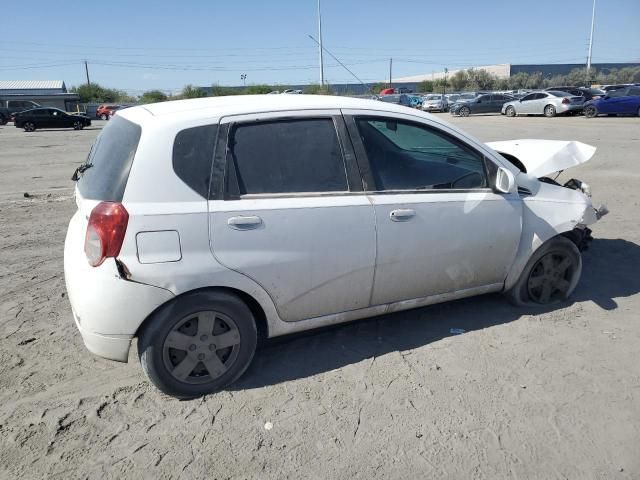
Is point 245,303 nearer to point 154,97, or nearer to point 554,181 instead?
point 554,181

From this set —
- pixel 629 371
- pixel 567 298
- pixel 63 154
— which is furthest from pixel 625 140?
pixel 63 154

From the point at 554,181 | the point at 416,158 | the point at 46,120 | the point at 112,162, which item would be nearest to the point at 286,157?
the point at 112,162

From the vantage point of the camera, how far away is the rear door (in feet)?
9.78

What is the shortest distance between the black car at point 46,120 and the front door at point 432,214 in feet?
108

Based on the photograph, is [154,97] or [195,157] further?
[154,97]

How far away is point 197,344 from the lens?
304 cm

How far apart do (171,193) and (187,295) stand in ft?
1.95

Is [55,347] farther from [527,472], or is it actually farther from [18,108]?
[18,108]

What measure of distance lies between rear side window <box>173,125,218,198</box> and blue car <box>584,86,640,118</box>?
28.0 m

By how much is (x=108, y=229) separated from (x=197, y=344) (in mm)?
853

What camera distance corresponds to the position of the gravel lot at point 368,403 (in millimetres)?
2580

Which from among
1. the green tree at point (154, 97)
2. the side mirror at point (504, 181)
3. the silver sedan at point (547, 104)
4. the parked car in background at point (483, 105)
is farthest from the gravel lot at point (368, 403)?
the green tree at point (154, 97)

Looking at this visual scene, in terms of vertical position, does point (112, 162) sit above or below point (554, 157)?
above

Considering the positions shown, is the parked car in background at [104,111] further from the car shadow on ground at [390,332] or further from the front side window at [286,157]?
the front side window at [286,157]
